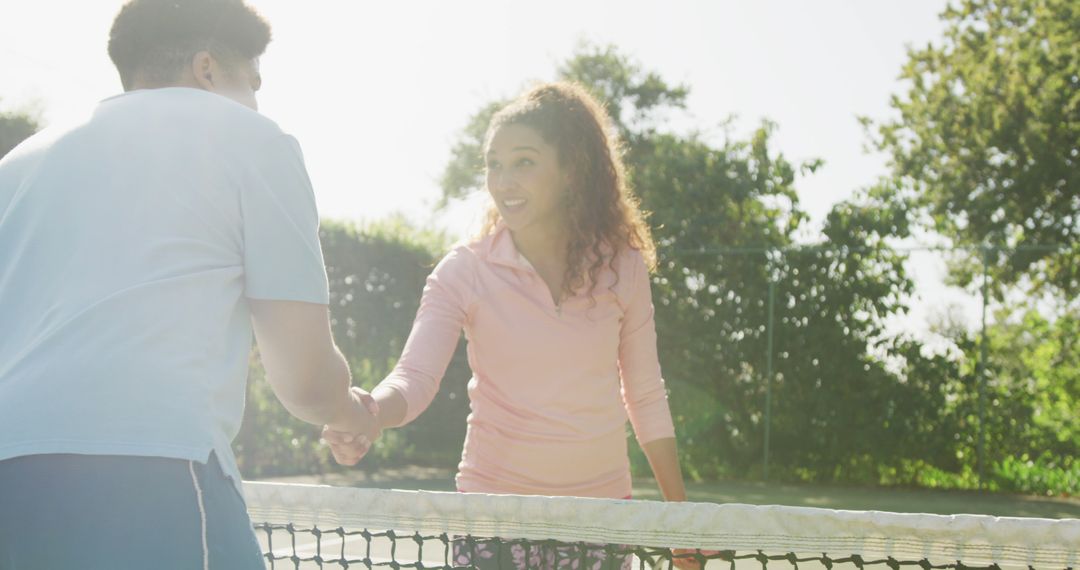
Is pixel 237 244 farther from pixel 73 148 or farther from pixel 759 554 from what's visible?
pixel 759 554

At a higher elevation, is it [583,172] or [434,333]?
[583,172]

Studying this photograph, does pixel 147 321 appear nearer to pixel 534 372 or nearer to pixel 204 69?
pixel 204 69

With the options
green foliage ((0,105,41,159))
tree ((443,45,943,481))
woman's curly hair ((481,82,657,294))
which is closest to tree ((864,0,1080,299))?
tree ((443,45,943,481))

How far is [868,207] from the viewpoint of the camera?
12.3 m

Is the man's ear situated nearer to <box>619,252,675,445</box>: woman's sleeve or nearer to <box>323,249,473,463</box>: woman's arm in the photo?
<box>323,249,473,463</box>: woman's arm

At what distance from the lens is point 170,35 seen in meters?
1.66

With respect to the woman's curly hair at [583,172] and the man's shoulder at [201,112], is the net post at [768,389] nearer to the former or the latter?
the woman's curly hair at [583,172]

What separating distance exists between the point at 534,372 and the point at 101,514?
1.23 meters

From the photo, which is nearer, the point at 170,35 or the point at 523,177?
the point at 170,35

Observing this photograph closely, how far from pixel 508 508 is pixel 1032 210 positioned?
20.1 m

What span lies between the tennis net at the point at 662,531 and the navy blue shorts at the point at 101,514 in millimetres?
821

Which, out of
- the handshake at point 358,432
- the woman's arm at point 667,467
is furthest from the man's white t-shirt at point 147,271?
the woman's arm at point 667,467

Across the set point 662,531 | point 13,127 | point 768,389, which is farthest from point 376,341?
point 662,531

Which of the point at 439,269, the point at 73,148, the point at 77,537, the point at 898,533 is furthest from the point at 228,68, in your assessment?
the point at 898,533
